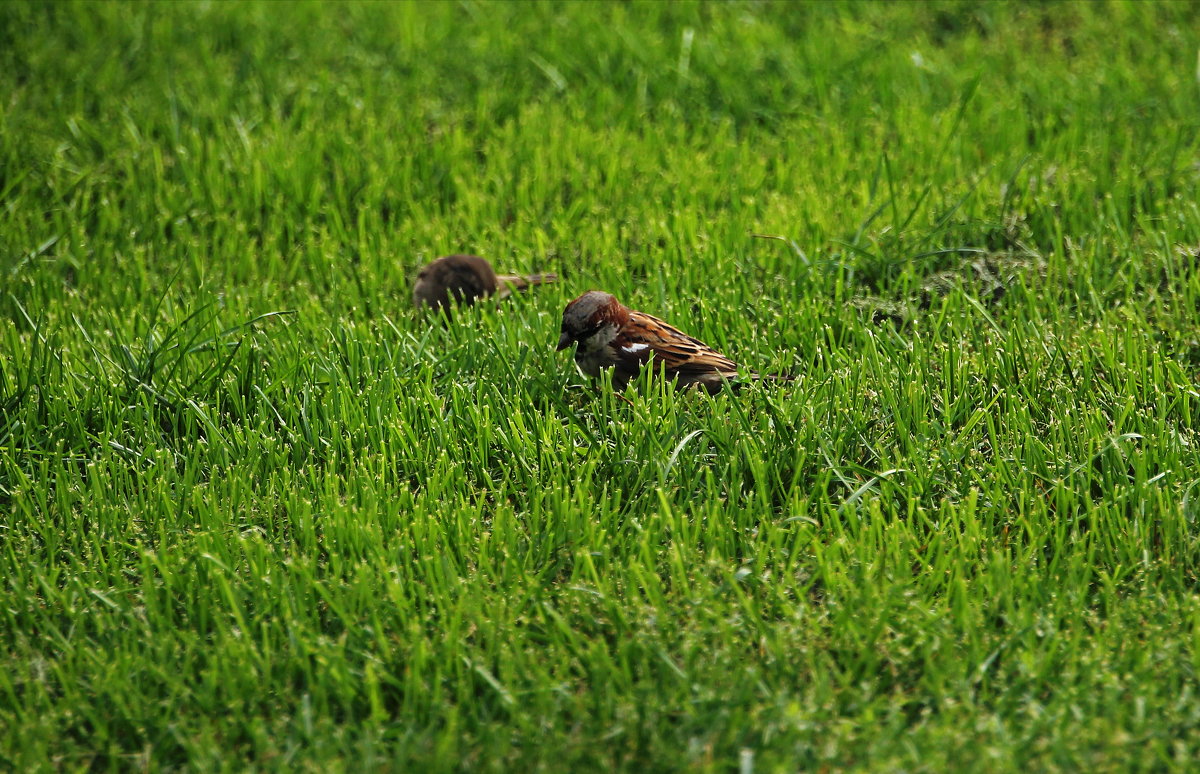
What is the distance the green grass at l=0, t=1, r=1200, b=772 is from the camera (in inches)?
119

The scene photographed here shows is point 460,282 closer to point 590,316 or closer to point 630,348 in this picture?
point 590,316

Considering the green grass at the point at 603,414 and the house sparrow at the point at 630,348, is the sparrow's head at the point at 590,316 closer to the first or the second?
the house sparrow at the point at 630,348

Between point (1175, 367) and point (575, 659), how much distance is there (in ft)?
8.63

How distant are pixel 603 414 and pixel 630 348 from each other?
0.31 meters

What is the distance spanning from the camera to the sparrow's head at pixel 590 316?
4391mm

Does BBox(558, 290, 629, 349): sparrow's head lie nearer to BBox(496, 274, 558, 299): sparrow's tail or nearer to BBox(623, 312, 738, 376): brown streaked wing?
BBox(623, 312, 738, 376): brown streaked wing

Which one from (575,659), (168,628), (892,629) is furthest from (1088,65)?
(168,628)

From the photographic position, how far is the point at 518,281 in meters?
5.40

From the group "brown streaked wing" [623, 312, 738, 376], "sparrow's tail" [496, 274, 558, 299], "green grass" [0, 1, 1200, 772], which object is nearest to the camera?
"green grass" [0, 1, 1200, 772]

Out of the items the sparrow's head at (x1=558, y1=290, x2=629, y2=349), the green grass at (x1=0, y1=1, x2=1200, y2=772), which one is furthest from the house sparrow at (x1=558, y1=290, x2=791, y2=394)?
the green grass at (x1=0, y1=1, x2=1200, y2=772)

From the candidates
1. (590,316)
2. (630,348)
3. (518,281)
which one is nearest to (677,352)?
(630,348)

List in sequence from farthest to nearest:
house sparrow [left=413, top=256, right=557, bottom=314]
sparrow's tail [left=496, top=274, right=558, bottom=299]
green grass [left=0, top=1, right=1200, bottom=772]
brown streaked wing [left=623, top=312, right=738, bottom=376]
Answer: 1. sparrow's tail [left=496, top=274, right=558, bottom=299]
2. house sparrow [left=413, top=256, right=557, bottom=314]
3. brown streaked wing [left=623, top=312, right=738, bottom=376]
4. green grass [left=0, top=1, right=1200, bottom=772]

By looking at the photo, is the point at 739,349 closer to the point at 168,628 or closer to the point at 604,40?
the point at 168,628

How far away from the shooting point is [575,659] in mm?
3133
